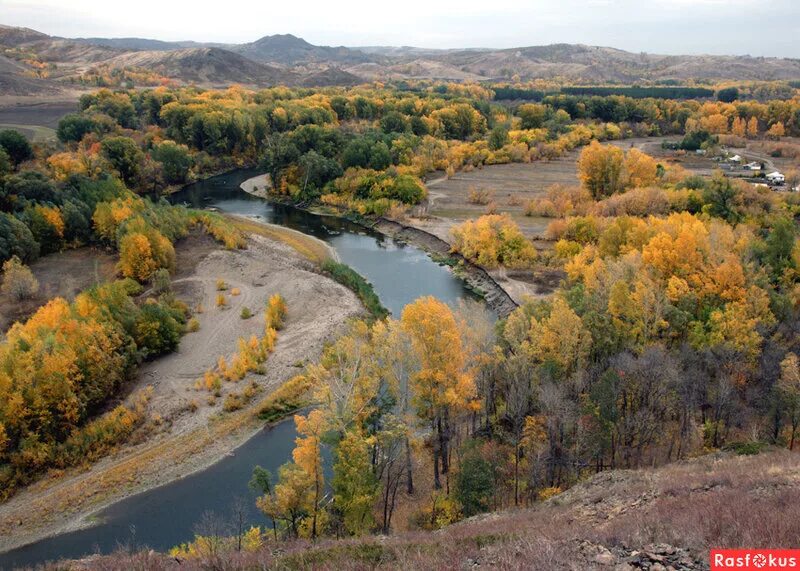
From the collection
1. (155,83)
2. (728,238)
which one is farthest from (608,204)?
(155,83)

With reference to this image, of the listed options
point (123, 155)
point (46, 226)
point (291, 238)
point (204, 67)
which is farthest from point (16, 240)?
point (204, 67)

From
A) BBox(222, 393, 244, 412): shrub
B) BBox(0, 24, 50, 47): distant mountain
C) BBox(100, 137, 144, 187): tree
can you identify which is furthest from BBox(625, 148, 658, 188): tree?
BBox(0, 24, 50, 47): distant mountain

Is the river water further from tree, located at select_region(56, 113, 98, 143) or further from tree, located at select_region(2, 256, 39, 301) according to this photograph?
tree, located at select_region(56, 113, 98, 143)

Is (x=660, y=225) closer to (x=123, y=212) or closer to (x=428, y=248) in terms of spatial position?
(x=428, y=248)

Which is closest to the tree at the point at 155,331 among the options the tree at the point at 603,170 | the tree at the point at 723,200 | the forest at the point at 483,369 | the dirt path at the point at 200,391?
the forest at the point at 483,369

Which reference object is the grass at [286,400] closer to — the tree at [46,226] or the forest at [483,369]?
the forest at [483,369]

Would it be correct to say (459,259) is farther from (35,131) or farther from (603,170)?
(35,131)

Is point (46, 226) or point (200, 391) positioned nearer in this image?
point (200, 391)
